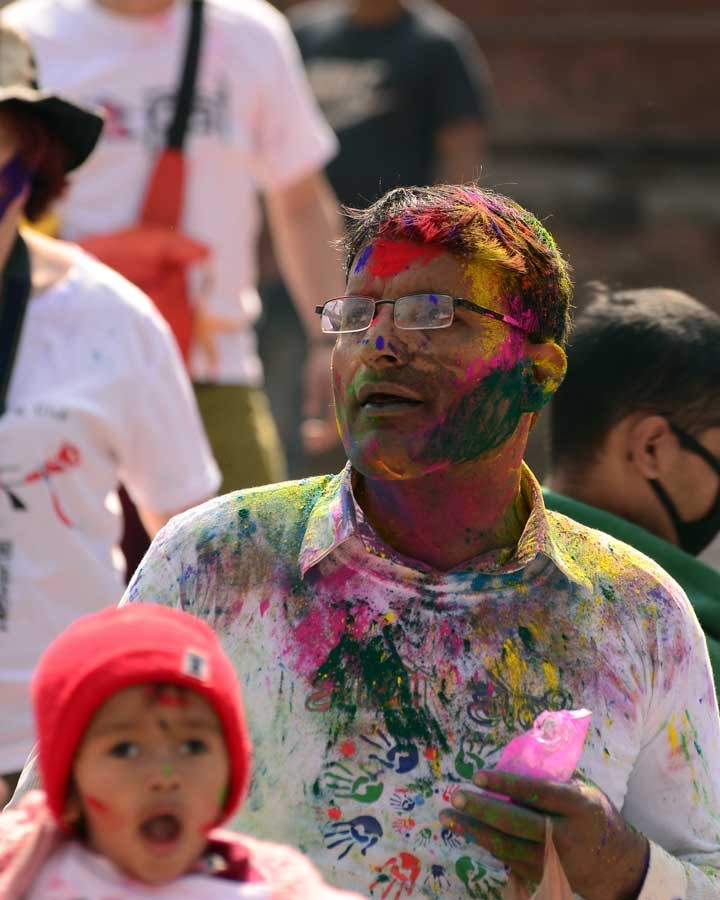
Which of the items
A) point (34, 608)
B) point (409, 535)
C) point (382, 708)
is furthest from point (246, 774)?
point (34, 608)

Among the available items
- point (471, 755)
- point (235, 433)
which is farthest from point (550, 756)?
point (235, 433)

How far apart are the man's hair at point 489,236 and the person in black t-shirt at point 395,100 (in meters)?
4.60

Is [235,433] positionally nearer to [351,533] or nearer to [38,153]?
[38,153]

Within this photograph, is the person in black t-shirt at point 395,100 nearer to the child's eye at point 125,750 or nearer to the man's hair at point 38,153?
the man's hair at point 38,153

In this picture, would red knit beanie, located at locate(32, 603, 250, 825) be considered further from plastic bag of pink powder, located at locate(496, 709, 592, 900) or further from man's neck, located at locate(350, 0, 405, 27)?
man's neck, located at locate(350, 0, 405, 27)

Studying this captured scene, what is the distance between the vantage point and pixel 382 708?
10.2 feet

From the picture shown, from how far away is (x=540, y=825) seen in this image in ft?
9.80

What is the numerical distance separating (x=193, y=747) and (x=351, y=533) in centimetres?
67

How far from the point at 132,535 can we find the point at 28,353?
644 millimetres

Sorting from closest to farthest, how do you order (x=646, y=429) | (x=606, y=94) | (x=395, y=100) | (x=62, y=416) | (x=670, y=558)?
(x=670, y=558) < (x=646, y=429) < (x=62, y=416) < (x=395, y=100) < (x=606, y=94)

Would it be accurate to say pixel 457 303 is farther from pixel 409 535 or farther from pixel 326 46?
pixel 326 46

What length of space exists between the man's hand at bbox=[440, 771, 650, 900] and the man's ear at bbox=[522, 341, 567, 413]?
2.04ft

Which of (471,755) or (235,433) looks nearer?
(471,755)

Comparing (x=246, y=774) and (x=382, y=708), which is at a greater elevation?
(x=246, y=774)
